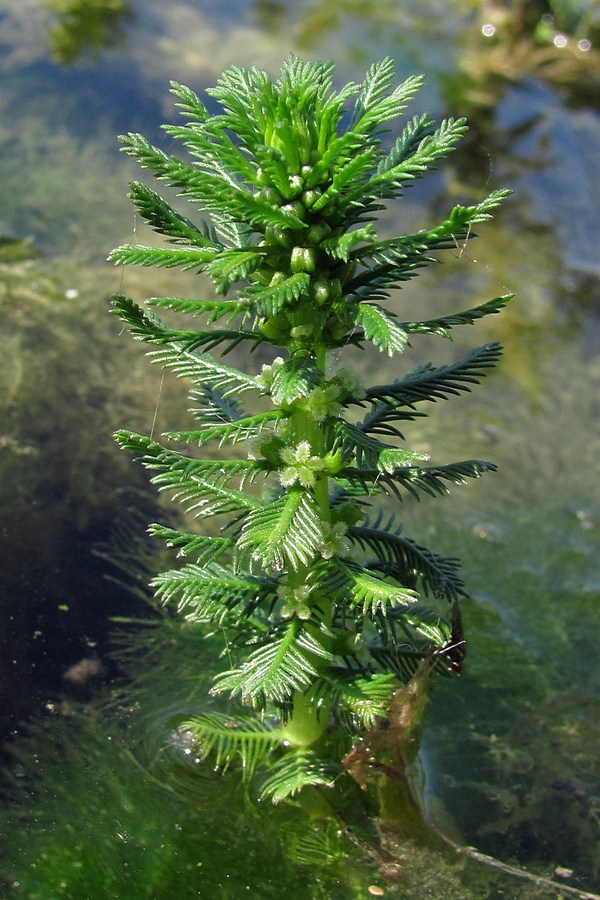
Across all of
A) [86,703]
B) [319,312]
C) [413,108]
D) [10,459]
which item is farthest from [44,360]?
[413,108]

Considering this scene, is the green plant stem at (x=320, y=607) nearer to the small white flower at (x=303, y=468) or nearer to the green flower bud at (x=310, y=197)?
the small white flower at (x=303, y=468)

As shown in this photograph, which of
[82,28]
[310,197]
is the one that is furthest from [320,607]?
[82,28]

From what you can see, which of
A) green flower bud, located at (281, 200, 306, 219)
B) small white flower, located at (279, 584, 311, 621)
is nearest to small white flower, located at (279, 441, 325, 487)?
small white flower, located at (279, 584, 311, 621)

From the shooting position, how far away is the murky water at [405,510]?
2.40 meters

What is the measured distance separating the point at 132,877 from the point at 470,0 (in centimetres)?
812

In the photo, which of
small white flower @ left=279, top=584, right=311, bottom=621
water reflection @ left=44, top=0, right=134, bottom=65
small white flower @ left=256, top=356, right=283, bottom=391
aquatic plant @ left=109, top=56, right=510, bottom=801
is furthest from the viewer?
water reflection @ left=44, top=0, right=134, bottom=65

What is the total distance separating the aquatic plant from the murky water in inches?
10.4

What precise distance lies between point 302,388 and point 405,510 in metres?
2.14

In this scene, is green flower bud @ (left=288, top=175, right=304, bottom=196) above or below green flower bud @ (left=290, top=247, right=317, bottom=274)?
above

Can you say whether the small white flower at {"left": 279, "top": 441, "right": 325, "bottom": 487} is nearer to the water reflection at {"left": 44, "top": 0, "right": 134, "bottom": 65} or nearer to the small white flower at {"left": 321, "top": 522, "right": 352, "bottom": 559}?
the small white flower at {"left": 321, "top": 522, "right": 352, "bottom": 559}

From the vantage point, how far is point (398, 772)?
250cm

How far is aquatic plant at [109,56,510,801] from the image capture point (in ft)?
6.48

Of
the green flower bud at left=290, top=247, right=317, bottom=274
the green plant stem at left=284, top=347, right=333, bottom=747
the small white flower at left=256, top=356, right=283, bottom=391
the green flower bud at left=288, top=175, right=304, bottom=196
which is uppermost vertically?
the green flower bud at left=288, top=175, right=304, bottom=196

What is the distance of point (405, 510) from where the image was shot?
4.05 m
